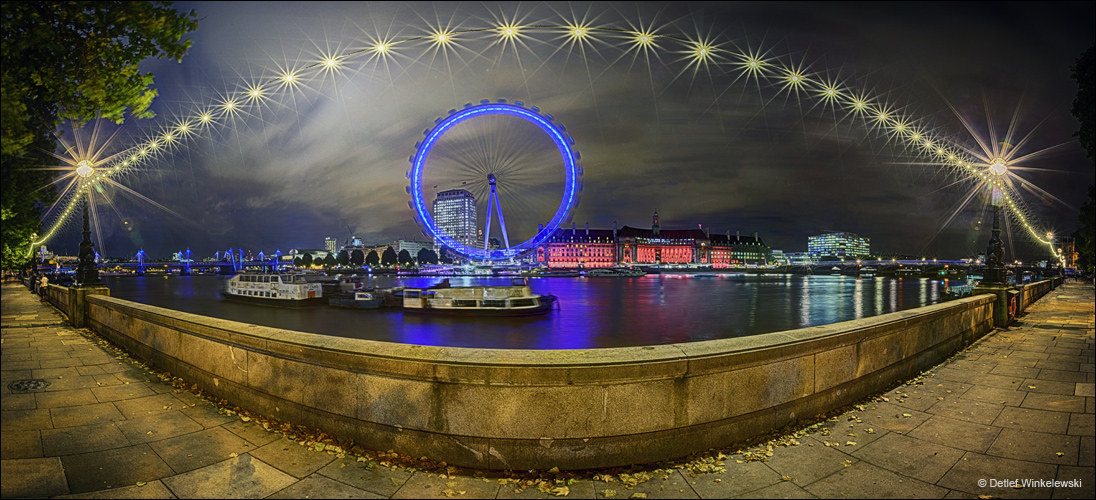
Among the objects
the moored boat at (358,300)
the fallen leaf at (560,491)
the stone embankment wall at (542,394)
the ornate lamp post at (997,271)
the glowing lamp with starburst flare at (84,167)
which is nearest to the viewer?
the fallen leaf at (560,491)

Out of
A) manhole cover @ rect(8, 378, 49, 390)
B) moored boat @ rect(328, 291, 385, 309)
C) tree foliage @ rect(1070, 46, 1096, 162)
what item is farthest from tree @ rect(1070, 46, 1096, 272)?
moored boat @ rect(328, 291, 385, 309)

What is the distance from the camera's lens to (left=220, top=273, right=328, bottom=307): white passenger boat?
4688 centimetres

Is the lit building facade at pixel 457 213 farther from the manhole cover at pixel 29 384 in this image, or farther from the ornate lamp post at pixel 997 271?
the manhole cover at pixel 29 384

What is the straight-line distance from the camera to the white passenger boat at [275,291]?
1845 inches

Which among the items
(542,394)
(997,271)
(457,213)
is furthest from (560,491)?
(457,213)

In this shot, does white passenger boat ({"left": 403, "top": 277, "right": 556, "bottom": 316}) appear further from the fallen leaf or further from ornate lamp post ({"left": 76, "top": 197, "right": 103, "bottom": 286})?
Answer: the fallen leaf

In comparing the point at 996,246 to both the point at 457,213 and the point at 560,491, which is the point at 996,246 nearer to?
the point at 560,491

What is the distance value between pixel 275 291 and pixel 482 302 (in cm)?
2382

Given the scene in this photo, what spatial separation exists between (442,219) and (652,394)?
290 feet

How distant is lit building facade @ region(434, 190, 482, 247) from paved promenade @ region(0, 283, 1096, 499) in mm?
79032

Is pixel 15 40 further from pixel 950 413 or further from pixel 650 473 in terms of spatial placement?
pixel 950 413

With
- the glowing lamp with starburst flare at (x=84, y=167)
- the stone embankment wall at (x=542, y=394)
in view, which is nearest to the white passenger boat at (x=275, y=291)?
the glowing lamp with starburst flare at (x=84, y=167)

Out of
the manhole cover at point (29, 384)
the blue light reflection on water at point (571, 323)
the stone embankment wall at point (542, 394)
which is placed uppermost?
the stone embankment wall at point (542, 394)

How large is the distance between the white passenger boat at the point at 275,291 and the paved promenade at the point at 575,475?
42.0 meters
